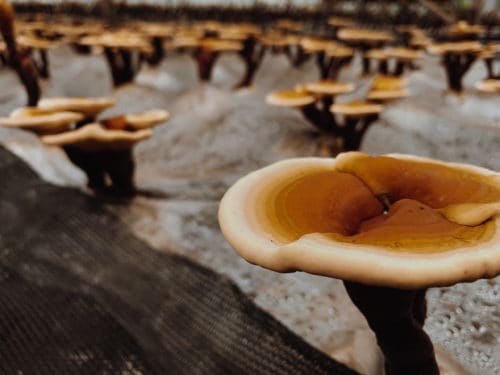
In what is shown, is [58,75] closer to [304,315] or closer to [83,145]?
[83,145]

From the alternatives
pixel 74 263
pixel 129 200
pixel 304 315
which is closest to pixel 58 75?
pixel 129 200

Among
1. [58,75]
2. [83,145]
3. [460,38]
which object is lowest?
[58,75]

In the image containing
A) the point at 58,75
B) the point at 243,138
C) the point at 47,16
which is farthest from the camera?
the point at 47,16

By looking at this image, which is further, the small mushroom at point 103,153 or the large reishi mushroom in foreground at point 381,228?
the small mushroom at point 103,153

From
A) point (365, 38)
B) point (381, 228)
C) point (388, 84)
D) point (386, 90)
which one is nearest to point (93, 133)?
point (381, 228)

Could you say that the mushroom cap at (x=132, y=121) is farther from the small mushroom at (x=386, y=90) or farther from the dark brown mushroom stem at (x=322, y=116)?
the small mushroom at (x=386, y=90)

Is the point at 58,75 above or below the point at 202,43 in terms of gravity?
below

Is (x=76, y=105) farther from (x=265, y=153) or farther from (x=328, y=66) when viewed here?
(x=328, y=66)

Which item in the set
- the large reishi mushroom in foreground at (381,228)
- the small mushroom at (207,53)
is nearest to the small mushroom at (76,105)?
the large reishi mushroom in foreground at (381,228)
